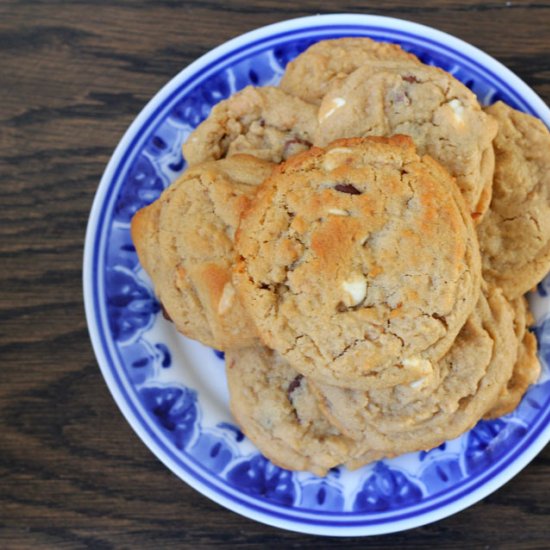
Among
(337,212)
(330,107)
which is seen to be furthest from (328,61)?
(337,212)

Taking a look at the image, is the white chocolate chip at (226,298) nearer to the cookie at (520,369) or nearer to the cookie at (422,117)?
the cookie at (422,117)

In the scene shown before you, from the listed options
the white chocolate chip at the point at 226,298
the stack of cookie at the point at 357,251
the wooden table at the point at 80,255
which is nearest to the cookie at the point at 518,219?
the stack of cookie at the point at 357,251

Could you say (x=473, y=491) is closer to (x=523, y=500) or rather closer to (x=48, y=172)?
(x=523, y=500)

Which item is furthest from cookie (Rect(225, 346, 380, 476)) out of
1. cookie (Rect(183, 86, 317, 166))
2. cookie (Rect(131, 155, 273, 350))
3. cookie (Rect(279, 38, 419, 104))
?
cookie (Rect(279, 38, 419, 104))

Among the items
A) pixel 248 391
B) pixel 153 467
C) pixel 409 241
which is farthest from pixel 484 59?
pixel 153 467

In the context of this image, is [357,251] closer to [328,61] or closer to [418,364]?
[418,364]

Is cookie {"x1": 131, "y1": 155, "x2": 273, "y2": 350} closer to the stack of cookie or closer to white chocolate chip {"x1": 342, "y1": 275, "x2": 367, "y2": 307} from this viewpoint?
the stack of cookie
